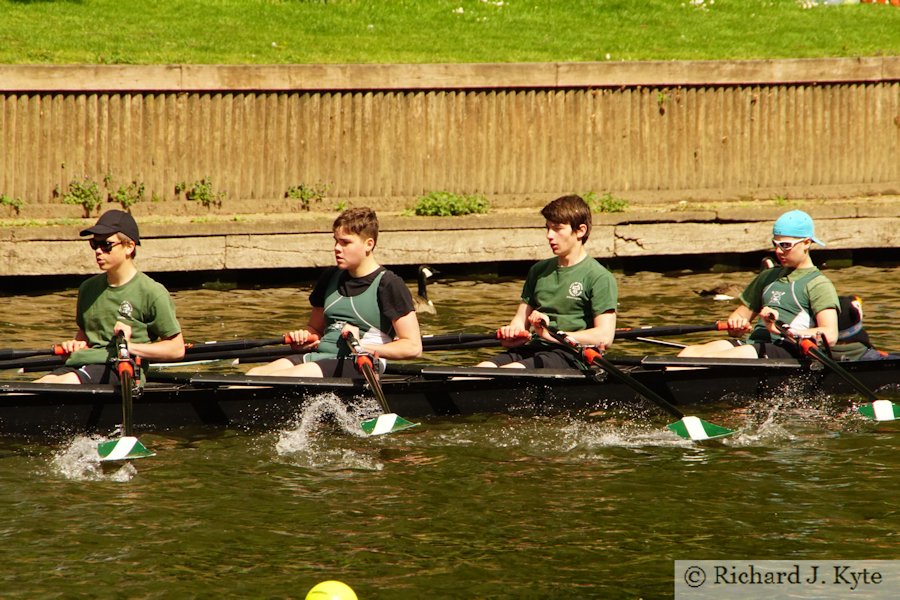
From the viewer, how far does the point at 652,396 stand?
8.97m

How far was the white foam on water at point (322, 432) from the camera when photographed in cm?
847

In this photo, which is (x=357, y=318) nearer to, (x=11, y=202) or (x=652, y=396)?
(x=652, y=396)

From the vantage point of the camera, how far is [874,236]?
15609 mm

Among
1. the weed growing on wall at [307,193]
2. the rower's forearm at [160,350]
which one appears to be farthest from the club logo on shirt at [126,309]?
the weed growing on wall at [307,193]

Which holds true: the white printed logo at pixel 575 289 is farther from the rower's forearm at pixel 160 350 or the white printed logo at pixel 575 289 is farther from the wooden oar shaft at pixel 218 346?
the rower's forearm at pixel 160 350

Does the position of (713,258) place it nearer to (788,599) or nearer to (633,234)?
(633,234)

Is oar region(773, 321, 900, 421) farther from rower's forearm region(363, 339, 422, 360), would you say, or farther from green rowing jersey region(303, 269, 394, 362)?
green rowing jersey region(303, 269, 394, 362)

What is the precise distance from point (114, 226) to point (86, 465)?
1.45 metres

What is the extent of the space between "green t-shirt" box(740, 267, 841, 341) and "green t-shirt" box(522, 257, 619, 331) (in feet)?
4.15

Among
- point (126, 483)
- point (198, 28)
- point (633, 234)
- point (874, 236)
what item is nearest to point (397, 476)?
point (126, 483)

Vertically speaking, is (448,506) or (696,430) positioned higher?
(696,430)

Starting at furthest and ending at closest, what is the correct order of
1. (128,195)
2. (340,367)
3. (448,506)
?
1. (128,195)
2. (340,367)
3. (448,506)

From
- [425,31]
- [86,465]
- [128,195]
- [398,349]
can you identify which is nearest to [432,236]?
[128,195]

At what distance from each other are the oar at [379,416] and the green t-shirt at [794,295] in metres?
2.82
